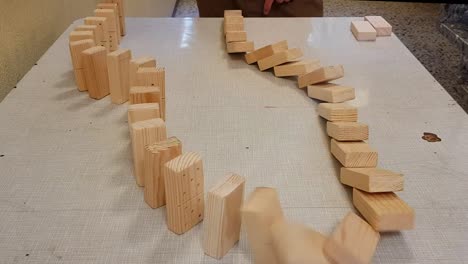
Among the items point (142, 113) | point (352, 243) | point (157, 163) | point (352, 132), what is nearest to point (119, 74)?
point (142, 113)

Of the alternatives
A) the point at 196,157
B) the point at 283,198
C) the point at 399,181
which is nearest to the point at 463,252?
the point at 399,181

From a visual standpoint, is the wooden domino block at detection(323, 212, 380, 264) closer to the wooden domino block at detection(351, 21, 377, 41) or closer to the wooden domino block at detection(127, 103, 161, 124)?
the wooden domino block at detection(127, 103, 161, 124)

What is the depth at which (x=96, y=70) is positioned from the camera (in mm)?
792

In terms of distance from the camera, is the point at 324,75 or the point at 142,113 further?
the point at 324,75

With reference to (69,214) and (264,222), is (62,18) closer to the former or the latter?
(69,214)

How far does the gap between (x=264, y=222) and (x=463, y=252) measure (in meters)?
0.23

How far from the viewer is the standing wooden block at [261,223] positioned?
18.2 inches

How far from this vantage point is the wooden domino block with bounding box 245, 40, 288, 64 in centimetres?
92

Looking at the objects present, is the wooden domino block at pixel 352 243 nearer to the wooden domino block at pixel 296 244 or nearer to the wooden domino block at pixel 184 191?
the wooden domino block at pixel 296 244

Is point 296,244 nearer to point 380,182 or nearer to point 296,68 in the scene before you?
point 380,182

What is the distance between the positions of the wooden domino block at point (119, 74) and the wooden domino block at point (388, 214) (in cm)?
45

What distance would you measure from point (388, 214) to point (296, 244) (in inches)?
5.2

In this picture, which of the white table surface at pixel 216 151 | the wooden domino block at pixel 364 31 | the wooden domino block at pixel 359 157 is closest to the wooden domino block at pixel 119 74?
the white table surface at pixel 216 151

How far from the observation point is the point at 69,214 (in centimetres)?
55
